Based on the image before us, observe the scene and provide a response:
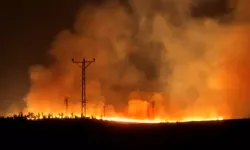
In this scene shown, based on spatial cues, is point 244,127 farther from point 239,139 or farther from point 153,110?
point 153,110

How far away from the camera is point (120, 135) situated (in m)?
30.3

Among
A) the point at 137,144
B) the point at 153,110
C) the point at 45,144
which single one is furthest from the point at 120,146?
the point at 153,110

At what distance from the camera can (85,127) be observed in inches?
1206

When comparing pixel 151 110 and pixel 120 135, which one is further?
pixel 151 110

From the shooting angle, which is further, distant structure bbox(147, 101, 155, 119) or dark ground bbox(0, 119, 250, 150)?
distant structure bbox(147, 101, 155, 119)

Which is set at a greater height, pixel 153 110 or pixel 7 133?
pixel 153 110

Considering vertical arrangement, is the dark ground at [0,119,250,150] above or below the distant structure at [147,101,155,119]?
below

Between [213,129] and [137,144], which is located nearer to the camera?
[137,144]

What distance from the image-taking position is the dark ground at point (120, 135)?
28.4 meters

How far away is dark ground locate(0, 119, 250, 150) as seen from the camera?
28.4 meters

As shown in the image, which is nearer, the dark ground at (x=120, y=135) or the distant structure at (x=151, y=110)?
the dark ground at (x=120, y=135)

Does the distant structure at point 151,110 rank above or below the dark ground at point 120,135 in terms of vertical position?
above

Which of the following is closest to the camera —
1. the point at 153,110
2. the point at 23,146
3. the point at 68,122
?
the point at 23,146

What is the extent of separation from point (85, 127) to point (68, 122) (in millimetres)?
1436
